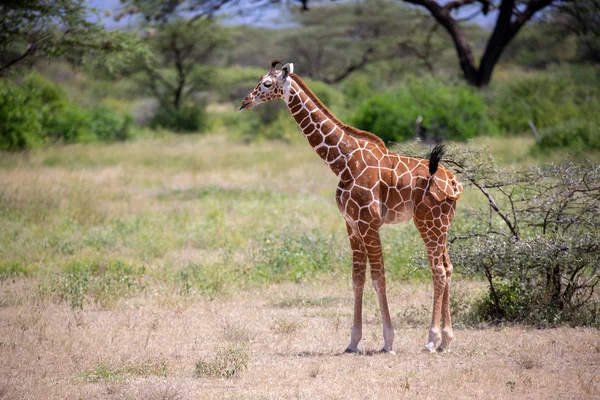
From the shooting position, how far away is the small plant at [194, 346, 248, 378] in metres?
6.45

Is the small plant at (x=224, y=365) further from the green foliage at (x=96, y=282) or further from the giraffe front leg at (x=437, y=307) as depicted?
the green foliage at (x=96, y=282)

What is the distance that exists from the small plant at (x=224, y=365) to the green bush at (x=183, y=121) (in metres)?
27.8

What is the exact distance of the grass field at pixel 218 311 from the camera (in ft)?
20.4

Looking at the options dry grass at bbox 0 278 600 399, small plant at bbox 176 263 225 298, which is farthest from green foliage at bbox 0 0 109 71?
dry grass at bbox 0 278 600 399

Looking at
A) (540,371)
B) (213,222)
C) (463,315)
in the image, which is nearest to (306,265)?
(463,315)

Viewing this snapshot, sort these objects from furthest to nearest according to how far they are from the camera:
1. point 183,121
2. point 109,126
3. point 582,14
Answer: point 183,121 < point 109,126 < point 582,14

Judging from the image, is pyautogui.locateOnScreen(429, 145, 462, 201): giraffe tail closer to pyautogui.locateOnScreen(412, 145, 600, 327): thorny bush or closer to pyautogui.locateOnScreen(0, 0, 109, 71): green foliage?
pyautogui.locateOnScreen(412, 145, 600, 327): thorny bush

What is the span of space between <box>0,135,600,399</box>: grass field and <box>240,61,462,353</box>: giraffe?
0.48m

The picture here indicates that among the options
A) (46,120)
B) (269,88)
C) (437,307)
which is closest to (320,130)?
(269,88)

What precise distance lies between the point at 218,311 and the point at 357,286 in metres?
2.41

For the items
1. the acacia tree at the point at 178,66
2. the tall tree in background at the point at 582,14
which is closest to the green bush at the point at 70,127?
the acacia tree at the point at 178,66

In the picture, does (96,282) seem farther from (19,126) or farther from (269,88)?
(19,126)

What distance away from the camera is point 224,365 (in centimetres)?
656

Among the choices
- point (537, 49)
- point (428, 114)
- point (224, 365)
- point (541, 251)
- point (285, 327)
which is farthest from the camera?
point (537, 49)
